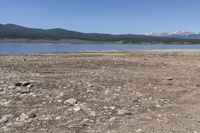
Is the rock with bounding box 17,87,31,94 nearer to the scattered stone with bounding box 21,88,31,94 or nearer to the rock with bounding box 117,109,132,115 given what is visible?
the scattered stone with bounding box 21,88,31,94

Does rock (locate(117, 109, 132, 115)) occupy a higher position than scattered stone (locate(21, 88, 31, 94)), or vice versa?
scattered stone (locate(21, 88, 31, 94))

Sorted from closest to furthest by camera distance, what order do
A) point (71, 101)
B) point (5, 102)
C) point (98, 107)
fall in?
point (98, 107), point (5, 102), point (71, 101)

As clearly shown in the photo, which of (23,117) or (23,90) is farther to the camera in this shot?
(23,90)

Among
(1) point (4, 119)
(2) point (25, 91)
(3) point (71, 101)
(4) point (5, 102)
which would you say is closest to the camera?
(1) point (4, 119)

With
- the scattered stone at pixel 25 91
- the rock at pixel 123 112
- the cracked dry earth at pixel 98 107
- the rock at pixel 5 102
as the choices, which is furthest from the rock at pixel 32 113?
the scattered stone at pixel 25 91

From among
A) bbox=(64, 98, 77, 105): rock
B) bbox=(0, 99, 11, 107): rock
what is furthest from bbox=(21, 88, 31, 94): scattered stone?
bbox=(64, 98, 77, 105): rock

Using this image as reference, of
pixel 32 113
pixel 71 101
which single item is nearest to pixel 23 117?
pixel 32 113

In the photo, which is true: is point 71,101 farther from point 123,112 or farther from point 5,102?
point 5,102

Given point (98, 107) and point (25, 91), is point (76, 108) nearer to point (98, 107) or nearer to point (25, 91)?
point (98, 107)

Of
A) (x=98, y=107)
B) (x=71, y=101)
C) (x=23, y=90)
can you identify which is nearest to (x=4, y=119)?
(x=71, y=101)

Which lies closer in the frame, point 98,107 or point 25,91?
point 98,107

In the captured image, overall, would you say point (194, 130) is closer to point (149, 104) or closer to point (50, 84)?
point (149, 104)

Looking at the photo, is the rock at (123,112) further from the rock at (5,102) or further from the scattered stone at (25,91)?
the scattered stone at (25,91)

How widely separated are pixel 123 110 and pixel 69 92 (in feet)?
8.80
